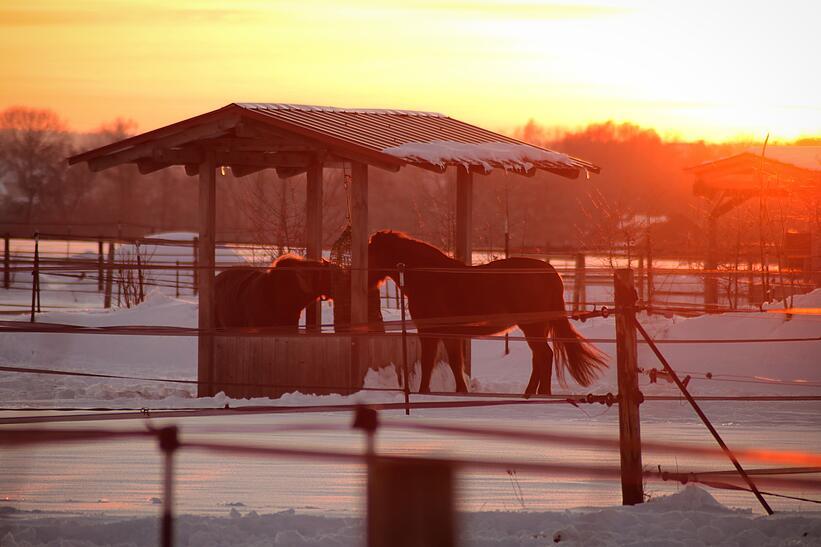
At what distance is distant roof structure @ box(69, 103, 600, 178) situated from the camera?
11891 mm

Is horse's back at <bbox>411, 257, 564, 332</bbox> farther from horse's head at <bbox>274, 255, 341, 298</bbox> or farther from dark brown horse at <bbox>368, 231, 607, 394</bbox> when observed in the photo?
horse's head at <bbox>274, 255, 341, 298</bbox>

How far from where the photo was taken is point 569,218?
80.4 meters

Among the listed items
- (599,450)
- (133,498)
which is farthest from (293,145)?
(133,498)

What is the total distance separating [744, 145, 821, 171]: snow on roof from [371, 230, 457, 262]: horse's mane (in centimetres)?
1665

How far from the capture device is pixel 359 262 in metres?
12.3

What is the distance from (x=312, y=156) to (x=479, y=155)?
2301mm

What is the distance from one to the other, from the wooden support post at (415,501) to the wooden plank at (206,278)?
31.5 ft

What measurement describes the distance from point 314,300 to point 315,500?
679cm

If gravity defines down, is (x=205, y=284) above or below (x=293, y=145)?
below

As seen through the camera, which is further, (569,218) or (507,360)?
(569,218)

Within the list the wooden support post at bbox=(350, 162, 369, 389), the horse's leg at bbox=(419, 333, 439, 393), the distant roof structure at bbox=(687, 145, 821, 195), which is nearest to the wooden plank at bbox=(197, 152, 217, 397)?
the wooden support post at bbox=(350, 162, 369, 389)

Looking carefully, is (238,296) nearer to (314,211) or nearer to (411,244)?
(314,211)

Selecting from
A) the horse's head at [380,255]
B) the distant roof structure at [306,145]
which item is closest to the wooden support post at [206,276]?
the distant roof structure at [306,145]

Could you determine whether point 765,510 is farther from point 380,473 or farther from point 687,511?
point 380,473
